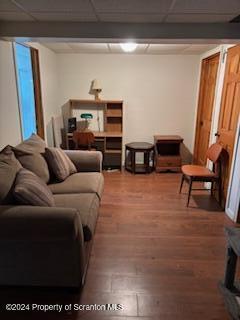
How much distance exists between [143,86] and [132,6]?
2820 mm

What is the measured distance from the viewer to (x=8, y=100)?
260 cm

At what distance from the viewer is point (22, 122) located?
2.99 meters

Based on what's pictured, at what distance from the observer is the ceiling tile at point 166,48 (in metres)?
3.70

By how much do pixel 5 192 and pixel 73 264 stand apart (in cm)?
74

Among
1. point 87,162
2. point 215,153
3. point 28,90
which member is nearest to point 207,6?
point 215,153

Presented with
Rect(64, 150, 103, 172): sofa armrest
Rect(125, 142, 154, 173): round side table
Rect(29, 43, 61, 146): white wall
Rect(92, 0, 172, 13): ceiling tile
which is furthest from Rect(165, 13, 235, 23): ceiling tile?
Rect(125, 142, 154, 173): round side table

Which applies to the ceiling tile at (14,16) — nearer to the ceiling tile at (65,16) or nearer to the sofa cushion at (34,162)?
the ceiling tile at (65,16)

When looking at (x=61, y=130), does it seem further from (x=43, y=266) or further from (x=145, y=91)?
(x=43, y=266)

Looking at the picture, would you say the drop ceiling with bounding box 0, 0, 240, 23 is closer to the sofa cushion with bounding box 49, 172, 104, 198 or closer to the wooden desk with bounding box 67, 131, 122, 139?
the sofa cushion with bounding box 49, 172, 104, 198

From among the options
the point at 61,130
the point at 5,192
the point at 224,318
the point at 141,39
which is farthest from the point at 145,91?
the point at 224,318

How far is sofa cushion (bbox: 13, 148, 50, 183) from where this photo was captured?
2393mm

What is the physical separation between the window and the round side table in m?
1.66

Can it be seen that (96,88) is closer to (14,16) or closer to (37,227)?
(14,16)

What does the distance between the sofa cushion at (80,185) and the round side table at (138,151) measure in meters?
1.69
